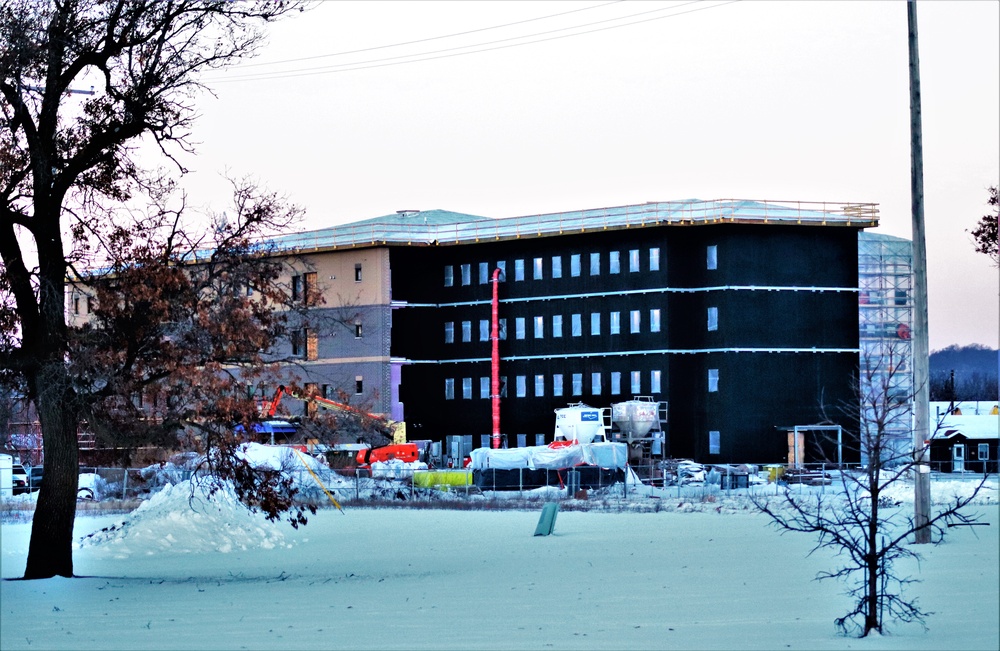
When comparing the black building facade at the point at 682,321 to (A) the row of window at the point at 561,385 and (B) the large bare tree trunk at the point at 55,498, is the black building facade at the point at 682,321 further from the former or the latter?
(B) the large bare tree trunk at the point at 55,498

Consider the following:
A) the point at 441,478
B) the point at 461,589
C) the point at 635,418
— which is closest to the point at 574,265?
the point at 635,418

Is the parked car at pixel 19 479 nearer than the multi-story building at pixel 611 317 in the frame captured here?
Yes

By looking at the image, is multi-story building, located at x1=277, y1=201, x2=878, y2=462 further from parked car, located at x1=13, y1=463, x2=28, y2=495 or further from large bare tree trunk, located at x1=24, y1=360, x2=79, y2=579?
large bare tree trunk, located at x1=24, y1=360, x2=79, y2=579

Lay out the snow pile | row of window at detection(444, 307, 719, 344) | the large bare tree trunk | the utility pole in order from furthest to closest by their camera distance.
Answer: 1. row of window at detection(444, 307, 719, 344)
2. the snow pile
3. the utility pole
4. the large bare tree trunk

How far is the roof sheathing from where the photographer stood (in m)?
91.9

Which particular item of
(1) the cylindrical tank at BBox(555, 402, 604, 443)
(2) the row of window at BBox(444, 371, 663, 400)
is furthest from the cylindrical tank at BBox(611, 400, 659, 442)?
(2) the row of window at BBox(444, 371, 663, 400)

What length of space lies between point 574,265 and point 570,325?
12.0 ft

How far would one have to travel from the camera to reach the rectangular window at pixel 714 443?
3568 inches

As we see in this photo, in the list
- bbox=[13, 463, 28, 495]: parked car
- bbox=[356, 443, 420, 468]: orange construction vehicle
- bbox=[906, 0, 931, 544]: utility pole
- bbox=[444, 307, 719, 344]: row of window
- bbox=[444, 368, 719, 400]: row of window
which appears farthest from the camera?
bbox=[444, 307, 719, 344]: row of window

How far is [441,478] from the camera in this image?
70250 mm

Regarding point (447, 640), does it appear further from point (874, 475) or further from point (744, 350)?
point (744, 350)

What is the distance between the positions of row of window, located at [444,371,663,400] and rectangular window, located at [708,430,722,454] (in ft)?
13.0

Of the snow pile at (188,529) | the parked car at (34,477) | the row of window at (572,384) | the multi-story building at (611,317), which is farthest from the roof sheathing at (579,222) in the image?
the snow pile at (188,529)

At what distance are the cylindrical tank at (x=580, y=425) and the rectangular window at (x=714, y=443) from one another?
669cm
